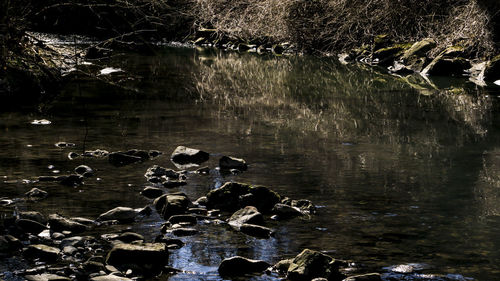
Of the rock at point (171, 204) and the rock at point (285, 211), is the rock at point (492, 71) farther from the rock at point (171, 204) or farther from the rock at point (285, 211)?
the rock at point (171, 204)

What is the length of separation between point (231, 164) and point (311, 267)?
11.4 feet

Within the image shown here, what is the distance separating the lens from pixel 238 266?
5.29m

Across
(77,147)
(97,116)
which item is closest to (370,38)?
(97,116)

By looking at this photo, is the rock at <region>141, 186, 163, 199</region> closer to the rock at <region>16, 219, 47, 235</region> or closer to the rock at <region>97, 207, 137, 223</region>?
the rock at <region>97, 207, 137, 223</region>

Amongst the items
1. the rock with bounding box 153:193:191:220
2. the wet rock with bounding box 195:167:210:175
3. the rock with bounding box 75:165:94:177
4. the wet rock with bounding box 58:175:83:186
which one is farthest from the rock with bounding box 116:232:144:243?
the wet rock with bounding box 195:167:210:175

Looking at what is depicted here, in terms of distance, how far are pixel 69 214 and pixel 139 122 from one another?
206 inches

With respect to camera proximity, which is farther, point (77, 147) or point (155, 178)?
point (77, 147)

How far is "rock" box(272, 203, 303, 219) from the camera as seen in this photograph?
667 centimetres

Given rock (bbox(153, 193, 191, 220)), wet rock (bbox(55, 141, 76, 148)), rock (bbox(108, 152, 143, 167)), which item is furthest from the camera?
wet rock (bbox(55, 141, 76, 148))

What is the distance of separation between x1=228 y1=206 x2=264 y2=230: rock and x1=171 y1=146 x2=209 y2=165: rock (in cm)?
236

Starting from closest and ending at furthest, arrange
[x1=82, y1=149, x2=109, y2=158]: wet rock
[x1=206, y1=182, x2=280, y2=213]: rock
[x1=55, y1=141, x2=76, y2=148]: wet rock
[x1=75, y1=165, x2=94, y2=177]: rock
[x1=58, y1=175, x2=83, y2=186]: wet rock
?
[x1=206, y1=182, x2=280, y2=213]: rock
[x1=58, y1=175, x2=83, y2=186]: wet rock
[x1=75, y1=165, x2=94, y2=177]: rock
[x1=82, y1=149, x2=109, y2=158]: wet rock
[x1=55, y1=141, x2=76, y2=148]: wet rock

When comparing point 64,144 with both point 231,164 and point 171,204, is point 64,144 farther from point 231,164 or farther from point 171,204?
point 171,204

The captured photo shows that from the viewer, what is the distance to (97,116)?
1218 centimetres

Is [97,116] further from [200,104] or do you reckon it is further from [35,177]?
[35,177]
